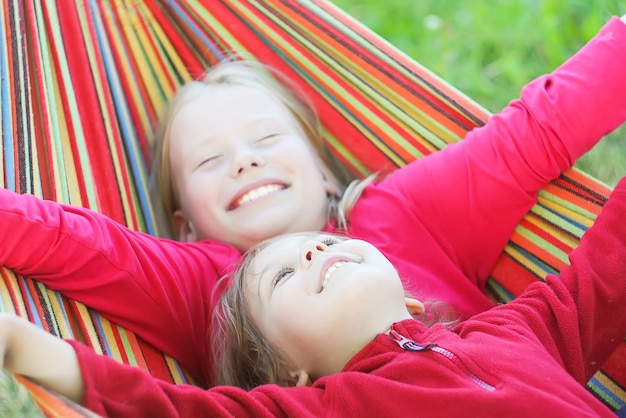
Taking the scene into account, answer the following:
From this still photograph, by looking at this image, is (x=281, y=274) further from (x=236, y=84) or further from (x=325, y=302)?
(x=236, y=84)

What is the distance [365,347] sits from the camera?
1008 mm

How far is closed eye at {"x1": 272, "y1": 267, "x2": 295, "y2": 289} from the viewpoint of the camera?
111 centimetres

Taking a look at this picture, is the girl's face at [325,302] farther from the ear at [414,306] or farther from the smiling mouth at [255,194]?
the smiling mouth at [255,194]

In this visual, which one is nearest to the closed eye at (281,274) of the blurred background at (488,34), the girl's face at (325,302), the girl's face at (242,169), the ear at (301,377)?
the girl's face at (325,302)

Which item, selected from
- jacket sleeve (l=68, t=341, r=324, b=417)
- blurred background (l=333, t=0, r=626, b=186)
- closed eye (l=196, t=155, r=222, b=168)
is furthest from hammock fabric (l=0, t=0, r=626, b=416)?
blurred background (l=333, t=0, r=626, b=186)

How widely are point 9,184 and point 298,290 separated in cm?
47

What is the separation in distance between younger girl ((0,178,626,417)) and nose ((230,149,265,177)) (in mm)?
192

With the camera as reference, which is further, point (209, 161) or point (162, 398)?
A: point (209, 161)

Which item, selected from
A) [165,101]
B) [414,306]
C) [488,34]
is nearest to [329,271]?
[414,306]

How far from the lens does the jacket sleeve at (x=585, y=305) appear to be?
1.06 meters

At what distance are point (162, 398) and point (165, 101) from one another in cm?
89

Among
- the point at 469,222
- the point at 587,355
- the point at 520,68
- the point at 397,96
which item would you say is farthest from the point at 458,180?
the point at 520,68

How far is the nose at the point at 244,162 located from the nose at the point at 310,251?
1.00ft

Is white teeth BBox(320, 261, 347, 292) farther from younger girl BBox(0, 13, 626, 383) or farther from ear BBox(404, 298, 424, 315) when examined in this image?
younger girl BBox(0, 13, 626, 383)
